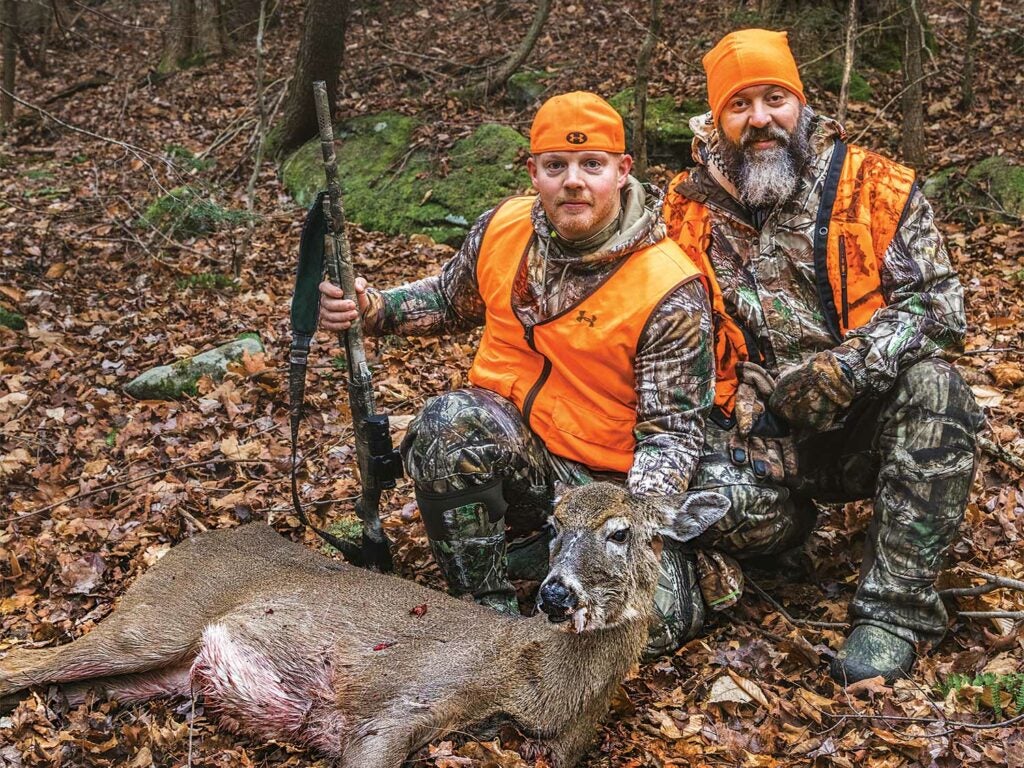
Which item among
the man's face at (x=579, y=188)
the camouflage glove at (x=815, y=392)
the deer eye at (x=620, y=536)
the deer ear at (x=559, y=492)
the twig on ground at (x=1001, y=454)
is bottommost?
the twig on ground at (x=1001, y=454)

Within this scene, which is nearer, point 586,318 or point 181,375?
point 586,318

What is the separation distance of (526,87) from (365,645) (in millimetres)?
9560

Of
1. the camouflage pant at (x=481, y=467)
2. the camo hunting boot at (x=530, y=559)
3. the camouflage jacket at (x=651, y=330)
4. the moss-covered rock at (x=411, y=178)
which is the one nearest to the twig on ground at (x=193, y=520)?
the camouflage pant at (x=481, y=467)

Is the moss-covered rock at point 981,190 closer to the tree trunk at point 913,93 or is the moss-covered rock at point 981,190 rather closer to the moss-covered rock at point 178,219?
the tree trunk at point 913,93

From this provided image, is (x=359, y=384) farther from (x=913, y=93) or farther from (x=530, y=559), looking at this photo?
(x=913, y=93)

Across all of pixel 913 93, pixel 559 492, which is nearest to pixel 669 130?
pixel 913 93

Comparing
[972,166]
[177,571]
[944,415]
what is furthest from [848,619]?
[972,166]

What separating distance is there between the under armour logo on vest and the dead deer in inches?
31.3

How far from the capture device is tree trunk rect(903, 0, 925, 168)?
9.02 m

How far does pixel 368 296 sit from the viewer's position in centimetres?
471

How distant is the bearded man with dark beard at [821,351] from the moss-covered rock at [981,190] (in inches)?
197

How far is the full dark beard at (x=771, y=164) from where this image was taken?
438cm

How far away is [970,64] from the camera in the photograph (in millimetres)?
10102

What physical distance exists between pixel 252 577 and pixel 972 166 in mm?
7911
